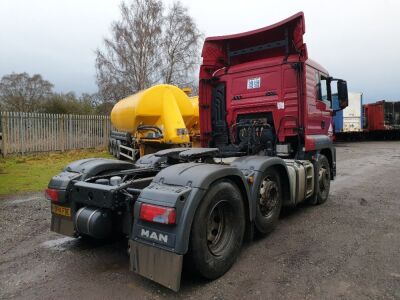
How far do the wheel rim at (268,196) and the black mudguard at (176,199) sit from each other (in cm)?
125

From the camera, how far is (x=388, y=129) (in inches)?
1114

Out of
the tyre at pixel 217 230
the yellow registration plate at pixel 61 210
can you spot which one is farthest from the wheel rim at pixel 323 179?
the yellow registration plate at pixel 61 210

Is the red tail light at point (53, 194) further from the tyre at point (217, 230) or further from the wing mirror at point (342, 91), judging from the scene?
the wing mirror at point (342, 91)

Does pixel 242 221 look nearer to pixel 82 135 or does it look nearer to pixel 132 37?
pixel 82 135

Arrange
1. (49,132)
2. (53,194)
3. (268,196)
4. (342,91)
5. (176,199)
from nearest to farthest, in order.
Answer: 1. (176,199)
2. (53,194)
3. (268,196)
4. (342,91)
5. (49,132)

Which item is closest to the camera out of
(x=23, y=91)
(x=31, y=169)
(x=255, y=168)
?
(x=255, y=168)

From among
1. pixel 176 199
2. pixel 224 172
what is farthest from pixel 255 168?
pixel 176 199

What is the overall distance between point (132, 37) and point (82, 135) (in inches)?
445

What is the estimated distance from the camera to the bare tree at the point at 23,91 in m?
32.6

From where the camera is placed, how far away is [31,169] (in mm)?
11438

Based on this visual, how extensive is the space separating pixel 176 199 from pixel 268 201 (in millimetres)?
1982

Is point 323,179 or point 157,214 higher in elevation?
point 157,214

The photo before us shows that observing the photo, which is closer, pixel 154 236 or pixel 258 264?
pixel 154 236

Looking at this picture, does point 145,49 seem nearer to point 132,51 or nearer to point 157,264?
point 132,51
